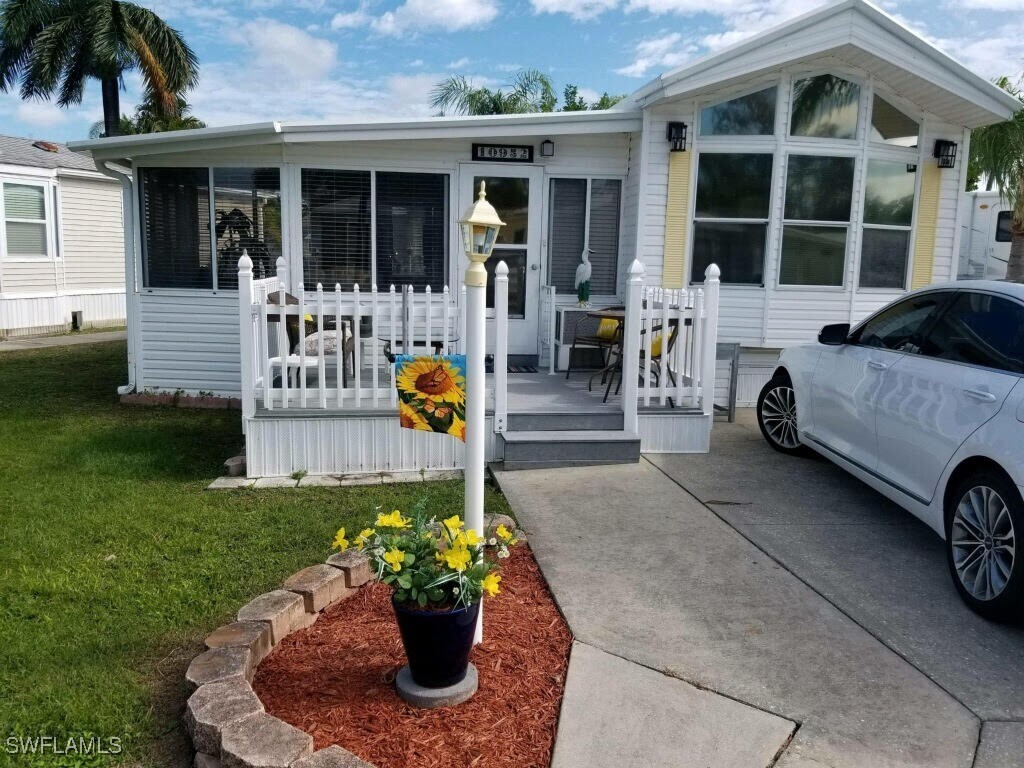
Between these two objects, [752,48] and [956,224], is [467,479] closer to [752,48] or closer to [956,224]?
[752,48]

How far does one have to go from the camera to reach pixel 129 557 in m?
4.40

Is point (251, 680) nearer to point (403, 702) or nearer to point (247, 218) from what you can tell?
point (403, 702)

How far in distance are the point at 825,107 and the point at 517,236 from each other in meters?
3.46

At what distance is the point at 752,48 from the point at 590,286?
2.85 metres

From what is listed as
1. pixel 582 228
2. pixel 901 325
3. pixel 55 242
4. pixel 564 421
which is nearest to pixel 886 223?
pixel 582 228

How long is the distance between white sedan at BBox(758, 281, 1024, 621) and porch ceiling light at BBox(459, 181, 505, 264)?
2.44m

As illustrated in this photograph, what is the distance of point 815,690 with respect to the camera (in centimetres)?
308

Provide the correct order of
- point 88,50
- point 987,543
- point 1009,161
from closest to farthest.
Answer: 1. point 987,543
2. point 1009,161
3. point 88,50

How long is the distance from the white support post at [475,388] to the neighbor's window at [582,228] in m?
5.93

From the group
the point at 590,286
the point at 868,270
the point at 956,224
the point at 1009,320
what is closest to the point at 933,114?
the point at 956,224

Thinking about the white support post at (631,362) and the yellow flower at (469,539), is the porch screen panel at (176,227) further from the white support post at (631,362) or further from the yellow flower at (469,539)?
the yellow flower at (469,539)

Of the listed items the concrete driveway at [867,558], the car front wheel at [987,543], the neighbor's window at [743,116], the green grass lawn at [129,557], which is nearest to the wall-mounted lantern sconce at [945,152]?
the neighbor's window at [743,116]

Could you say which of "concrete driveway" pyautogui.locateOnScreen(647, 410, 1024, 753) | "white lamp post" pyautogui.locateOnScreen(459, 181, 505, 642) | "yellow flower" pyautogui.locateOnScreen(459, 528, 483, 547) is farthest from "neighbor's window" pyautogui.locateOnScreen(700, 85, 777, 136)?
"yellow flower" pyautogui.locateOnScreen(459, 528, 483, 547)

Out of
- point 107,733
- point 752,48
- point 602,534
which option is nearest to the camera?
point 107,733
